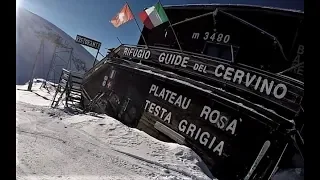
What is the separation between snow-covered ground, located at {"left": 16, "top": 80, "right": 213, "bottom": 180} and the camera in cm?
380

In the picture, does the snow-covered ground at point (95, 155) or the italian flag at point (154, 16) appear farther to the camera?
the italian flag at point (154, 16)

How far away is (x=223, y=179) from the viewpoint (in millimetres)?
5957

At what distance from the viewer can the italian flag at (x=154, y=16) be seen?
8.58 metres

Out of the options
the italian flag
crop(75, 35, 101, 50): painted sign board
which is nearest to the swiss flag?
the italian flag

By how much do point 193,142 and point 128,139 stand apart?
6.00ft

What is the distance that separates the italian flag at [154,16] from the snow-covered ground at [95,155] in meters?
4.06

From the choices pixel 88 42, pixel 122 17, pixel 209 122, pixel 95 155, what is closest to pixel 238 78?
pixel 209 122

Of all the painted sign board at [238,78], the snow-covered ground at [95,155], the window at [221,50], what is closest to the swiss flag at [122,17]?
the painted sign board at [238,78]

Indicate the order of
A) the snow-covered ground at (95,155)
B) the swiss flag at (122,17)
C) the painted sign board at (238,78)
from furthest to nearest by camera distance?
the swiss flag at (122,17) < the painted sign board at (238,78) < the snow-covered ground at (95,155)

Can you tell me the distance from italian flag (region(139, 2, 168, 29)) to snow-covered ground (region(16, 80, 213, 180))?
4061 millimetres

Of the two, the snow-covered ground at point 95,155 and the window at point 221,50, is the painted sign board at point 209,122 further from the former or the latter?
the window at point 221,50

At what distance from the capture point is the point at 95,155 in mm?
4684

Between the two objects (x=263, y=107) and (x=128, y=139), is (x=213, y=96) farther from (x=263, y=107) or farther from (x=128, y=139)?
(x=128, y=139)

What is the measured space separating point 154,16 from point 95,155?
5.68m
